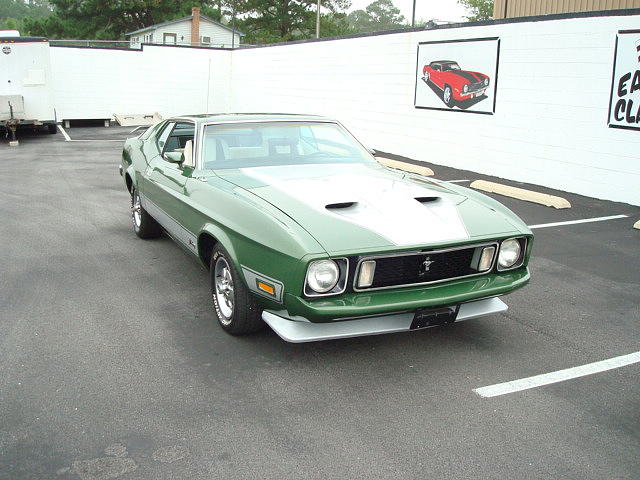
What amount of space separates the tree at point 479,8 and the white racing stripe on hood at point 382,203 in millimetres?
52093

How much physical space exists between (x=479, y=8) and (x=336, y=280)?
56.9 m

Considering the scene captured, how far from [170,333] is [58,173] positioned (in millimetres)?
8767

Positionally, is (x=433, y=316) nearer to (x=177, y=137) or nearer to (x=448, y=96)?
(x=177, y=137)

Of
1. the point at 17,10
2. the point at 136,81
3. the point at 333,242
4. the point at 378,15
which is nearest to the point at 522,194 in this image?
the point at 333,242

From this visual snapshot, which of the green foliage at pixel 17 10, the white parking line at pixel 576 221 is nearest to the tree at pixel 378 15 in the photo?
the green foliage at pixel 17 10

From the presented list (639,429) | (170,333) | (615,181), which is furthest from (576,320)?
(615,181)

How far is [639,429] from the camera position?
3.28m

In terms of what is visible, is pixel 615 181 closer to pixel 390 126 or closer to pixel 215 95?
pixel 390 126

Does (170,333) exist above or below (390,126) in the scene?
below

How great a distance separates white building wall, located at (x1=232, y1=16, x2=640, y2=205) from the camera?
31.6 feet

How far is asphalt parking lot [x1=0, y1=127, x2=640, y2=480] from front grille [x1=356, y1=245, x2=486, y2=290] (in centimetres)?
57

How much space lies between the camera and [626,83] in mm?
9250

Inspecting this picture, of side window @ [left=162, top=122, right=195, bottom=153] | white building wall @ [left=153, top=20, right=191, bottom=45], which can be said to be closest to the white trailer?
side window @ [left=162, top=122, right=195, bottom=153]

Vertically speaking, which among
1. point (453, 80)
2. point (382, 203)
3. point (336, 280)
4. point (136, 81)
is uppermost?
point (136, 81)
